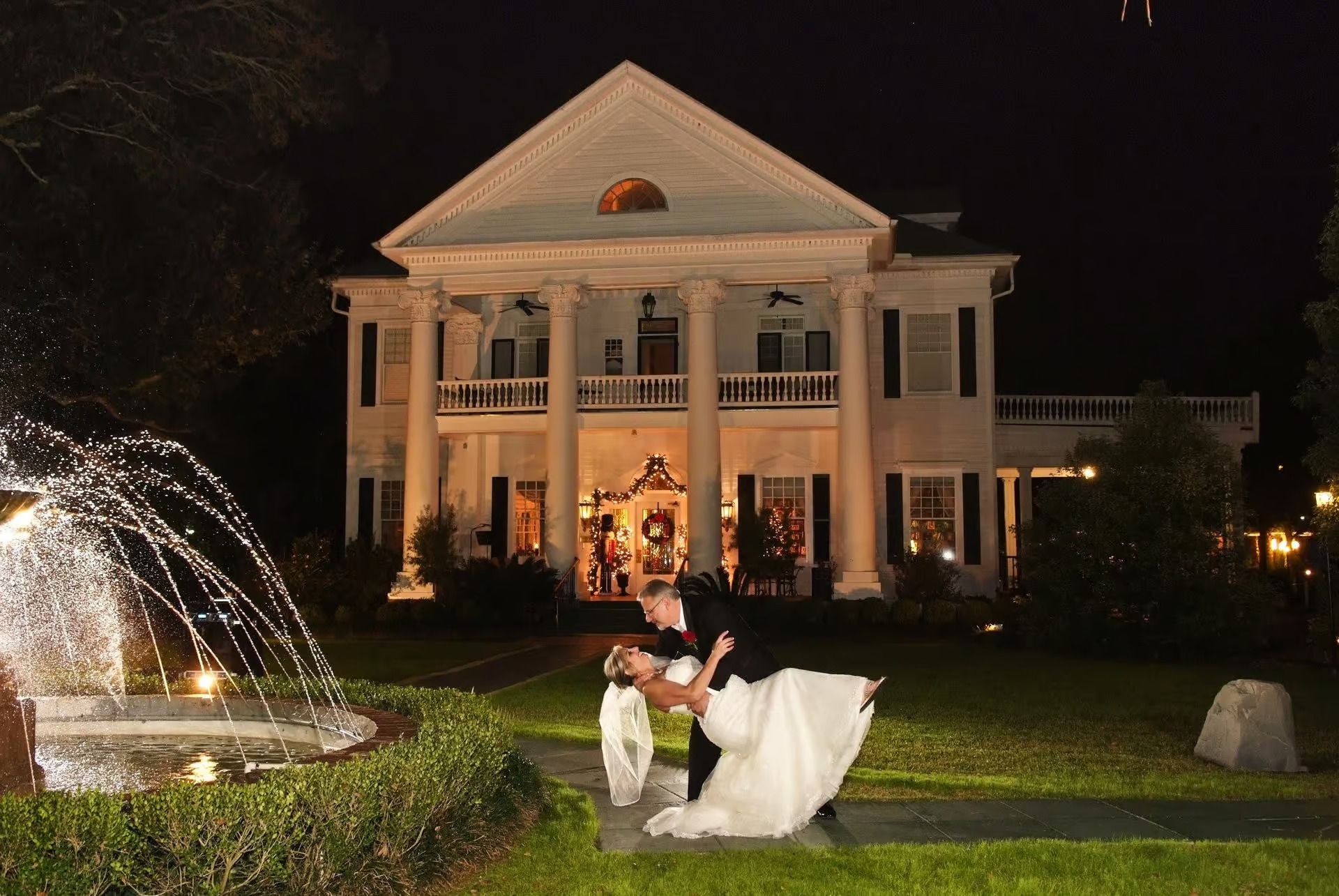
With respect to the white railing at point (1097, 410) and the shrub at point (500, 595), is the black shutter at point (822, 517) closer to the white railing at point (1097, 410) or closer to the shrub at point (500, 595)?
the white railing at point (1097, 410)

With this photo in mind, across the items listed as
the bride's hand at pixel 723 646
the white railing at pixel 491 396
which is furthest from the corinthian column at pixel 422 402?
the bride's hand at pixel 723 646

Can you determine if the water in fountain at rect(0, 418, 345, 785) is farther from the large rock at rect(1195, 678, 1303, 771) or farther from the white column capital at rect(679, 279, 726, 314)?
the white column capital at rect(679, 279, 726, 314)

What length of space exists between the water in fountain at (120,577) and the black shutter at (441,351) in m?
8.26

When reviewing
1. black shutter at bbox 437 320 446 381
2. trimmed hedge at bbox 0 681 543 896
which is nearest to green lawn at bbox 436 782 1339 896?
trimmed hedge at bbox 0 681 543 896

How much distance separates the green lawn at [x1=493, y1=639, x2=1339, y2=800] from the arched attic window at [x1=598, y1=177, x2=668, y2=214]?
11334mm

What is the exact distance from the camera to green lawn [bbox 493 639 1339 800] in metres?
9.48

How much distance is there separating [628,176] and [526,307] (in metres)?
4.10

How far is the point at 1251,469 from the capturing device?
4750cm

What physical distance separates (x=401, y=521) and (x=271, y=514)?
12.6 m

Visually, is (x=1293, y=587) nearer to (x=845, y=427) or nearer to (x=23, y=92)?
(x=845, y=427)

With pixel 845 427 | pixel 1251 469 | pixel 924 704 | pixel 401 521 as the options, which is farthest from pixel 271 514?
pixel 1251 469

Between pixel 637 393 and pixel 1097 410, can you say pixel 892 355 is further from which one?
pixel 637 393

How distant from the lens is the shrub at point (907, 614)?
24.6 m

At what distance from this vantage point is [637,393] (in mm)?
28344
